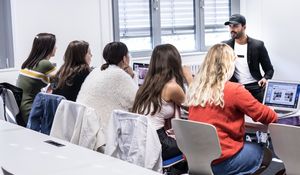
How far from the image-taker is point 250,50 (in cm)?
498

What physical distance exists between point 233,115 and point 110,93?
3.21ft

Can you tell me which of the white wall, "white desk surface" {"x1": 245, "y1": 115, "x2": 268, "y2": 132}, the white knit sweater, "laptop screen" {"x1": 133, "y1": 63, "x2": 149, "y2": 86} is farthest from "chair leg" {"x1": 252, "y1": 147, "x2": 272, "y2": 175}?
the white wall

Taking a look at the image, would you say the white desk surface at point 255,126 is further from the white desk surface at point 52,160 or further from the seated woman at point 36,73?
the seated woman at point 36,73

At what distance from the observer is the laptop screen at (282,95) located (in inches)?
130

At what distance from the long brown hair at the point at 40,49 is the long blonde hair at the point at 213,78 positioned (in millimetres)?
1835

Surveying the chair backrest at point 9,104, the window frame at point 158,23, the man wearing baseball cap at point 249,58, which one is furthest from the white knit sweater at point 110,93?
the window frame at point 158,23

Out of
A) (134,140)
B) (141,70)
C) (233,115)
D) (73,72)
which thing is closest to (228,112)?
(233,115)

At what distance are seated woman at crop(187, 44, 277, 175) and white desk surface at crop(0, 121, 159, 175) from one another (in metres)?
0.91

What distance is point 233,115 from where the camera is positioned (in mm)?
2596

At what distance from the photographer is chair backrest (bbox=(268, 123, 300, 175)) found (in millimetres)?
2172

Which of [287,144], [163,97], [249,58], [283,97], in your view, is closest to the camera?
[287,144]

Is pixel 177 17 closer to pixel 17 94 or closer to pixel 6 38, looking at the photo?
pixel 6 38

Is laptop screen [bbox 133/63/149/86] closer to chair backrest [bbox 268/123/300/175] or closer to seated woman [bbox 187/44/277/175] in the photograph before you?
seated woman [bbox 187/44/277/175]

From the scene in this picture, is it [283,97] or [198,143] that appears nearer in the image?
[198,143]
